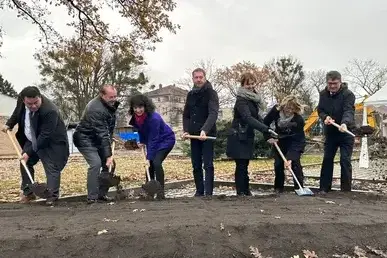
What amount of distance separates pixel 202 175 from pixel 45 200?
2.25 meters

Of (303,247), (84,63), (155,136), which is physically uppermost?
(84,63)

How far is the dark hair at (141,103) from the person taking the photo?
6992 mm

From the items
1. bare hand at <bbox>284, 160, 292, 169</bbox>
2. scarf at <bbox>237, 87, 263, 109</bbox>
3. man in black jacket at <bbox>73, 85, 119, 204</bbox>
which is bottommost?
bare hand at <bbox>284, 160, 292, 169</bbox>

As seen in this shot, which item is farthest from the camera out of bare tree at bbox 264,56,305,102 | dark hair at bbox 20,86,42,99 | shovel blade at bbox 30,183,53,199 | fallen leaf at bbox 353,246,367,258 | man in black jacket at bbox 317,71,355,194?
bare tree at bbox 264,56,305,102

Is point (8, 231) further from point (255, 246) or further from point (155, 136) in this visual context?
point (155, 136)

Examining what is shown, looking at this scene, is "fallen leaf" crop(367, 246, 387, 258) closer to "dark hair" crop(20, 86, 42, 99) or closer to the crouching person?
the crouching person

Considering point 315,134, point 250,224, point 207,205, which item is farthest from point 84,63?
point 315,134

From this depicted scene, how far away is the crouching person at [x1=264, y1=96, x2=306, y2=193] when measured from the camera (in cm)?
753

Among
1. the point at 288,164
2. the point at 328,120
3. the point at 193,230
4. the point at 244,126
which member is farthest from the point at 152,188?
the point at 328,120

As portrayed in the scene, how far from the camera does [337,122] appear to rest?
7.45 m

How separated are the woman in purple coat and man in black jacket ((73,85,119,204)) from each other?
362mm

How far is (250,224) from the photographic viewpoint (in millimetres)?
4559

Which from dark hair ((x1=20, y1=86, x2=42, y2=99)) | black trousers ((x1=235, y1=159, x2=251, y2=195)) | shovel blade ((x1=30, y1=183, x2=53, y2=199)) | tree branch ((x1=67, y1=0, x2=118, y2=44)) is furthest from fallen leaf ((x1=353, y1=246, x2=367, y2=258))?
tree branch ((x1=67, y1=0, x2=118, y2=44))

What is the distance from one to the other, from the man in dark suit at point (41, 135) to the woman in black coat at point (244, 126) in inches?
93.6
